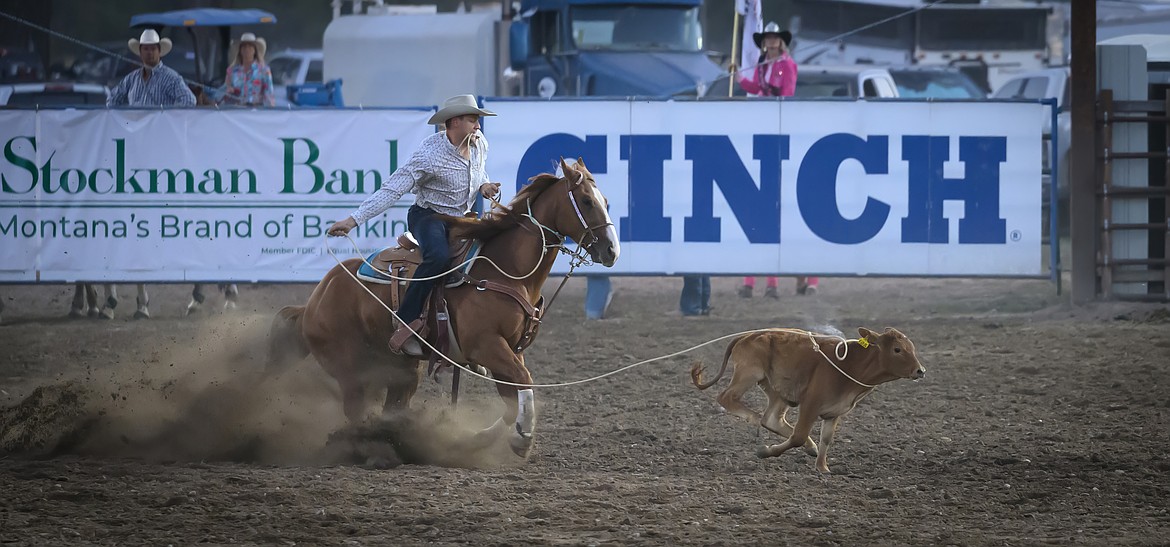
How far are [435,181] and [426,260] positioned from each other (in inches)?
17.6

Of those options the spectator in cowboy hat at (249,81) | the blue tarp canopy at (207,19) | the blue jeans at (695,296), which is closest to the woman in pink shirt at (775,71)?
the blue jeans at (695,296)

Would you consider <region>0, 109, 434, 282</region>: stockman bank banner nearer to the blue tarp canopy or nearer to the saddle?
the saddle

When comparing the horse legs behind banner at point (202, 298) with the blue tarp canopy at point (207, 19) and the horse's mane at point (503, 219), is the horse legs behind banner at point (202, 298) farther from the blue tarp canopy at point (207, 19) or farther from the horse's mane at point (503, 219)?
the blue tarp canopy at point (207, 19)

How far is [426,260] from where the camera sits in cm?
755

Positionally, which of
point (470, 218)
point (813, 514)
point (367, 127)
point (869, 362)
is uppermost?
point (367, 127)

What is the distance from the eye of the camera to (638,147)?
1258 centimetres

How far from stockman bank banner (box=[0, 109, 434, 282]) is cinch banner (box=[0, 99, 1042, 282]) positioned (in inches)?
0.5

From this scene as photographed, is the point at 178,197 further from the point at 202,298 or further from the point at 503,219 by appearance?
the point at 503,219

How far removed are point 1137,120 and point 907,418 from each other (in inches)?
215

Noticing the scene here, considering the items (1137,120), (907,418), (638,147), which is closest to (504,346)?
(907,418)

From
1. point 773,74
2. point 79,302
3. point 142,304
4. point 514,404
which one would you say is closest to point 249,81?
point 142,304

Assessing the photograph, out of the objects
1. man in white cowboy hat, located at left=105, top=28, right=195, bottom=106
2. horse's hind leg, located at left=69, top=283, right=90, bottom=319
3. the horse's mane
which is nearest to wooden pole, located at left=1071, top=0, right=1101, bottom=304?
the horse's mane

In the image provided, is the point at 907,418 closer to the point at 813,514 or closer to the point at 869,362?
the point at 869,362

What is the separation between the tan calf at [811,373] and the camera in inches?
273
